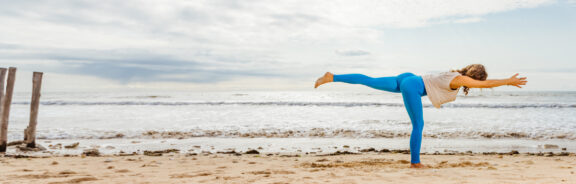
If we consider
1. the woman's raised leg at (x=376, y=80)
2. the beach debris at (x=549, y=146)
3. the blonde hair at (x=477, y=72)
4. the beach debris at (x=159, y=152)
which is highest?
the blonde hair at (x=477, y=72)

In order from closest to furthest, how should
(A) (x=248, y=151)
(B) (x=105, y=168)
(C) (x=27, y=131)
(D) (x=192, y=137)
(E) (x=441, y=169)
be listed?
(E) (x=441, y=169) → (B) (x=105, y=168) → (A) (x=248, y=151) → (C) (x=27, y=131) → (D) (x=192, y=137)

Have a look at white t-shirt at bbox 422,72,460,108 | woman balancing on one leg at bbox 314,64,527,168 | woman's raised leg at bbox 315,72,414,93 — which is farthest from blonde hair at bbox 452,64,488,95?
woman's raised leg at bbox 315,72,414,93

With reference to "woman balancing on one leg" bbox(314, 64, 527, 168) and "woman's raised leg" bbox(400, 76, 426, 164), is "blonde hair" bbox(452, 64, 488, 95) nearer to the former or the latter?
"woman balancing on one leg" bbox(314, 64, 527, 168)

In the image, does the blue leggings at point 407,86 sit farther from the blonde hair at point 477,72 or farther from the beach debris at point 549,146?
the beach debris at point 549,146

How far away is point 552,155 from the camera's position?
7656 millimetres

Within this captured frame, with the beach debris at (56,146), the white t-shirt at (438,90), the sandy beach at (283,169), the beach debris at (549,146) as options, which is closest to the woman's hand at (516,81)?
the white t-shirt at (438,90)

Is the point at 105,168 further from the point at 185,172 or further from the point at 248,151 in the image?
the point at 248,151

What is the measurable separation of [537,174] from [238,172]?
4.28 m

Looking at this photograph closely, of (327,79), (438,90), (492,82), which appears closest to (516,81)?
(492,82)

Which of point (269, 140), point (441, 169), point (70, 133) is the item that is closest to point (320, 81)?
point (441, 169)

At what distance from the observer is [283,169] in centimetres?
605

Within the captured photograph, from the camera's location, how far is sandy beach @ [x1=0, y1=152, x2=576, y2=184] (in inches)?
202

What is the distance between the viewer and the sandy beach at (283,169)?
202 inches

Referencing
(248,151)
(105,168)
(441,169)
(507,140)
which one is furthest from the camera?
(507,140)
